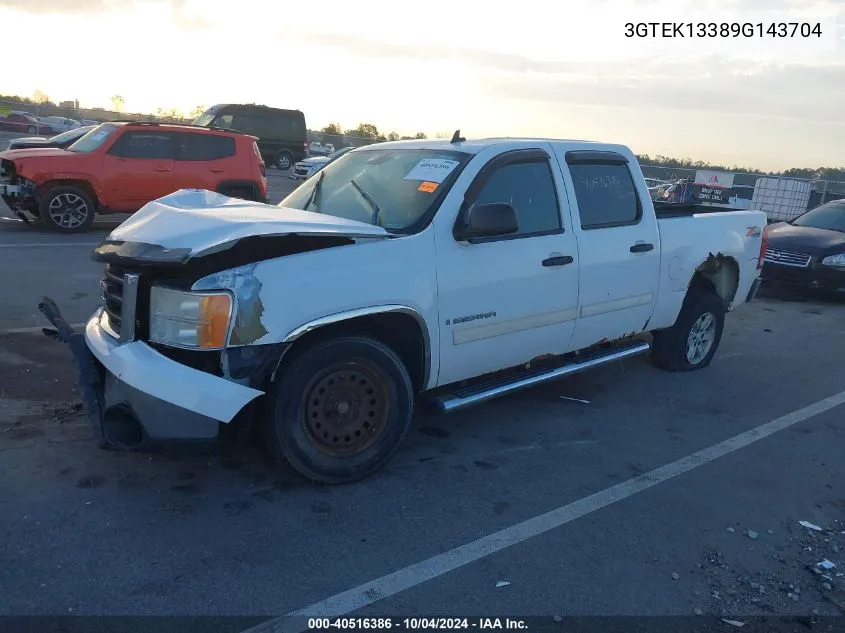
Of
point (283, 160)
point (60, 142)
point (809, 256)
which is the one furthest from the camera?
point (283, 160)

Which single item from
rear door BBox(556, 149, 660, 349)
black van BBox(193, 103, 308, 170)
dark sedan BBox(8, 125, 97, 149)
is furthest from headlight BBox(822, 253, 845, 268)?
black van BBox(193, 103, 308, 170)

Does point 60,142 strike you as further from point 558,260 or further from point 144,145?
point 558,260

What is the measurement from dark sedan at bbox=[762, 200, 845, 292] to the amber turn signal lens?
351 inches

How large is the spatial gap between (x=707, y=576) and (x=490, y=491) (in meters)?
1.22

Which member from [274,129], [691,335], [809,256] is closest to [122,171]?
[691,335]

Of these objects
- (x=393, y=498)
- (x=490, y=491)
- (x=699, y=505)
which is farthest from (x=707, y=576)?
(x=393, y=498)

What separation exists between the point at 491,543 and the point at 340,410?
108 centimetres

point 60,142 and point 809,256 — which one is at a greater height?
point 60,142

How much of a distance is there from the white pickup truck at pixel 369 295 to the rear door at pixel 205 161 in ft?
27.9

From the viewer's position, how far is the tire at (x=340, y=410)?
3746mm

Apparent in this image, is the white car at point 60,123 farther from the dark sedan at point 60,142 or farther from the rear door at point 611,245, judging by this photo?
the rear door at point 611,245

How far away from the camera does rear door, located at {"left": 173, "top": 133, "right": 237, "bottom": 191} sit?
13.0 m

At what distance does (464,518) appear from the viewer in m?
3.76

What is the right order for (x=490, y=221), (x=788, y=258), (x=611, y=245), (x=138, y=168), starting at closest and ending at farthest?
(x=490, y=221) → (x=611, y=245) → (x=788, y=258) → (x=138, y=168)
